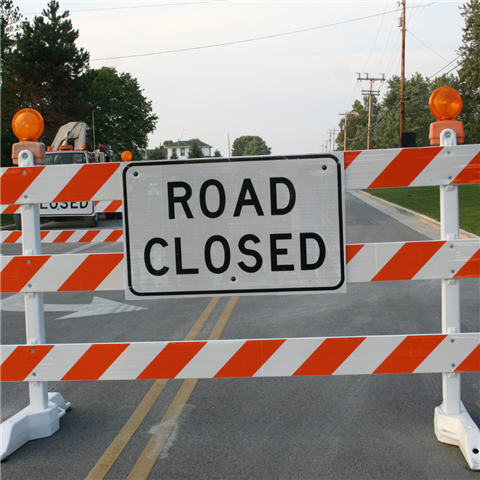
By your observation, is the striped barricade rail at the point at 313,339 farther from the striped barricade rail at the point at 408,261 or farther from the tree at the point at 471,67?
the tree at the point at 471,67

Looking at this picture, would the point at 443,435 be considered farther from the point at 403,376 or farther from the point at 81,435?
the point at 81,435

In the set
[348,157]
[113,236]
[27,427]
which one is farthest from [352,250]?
[113,236]

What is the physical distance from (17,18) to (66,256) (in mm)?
68786

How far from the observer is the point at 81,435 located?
151 inches

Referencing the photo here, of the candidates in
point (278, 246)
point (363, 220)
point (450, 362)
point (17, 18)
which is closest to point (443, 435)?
point (450, 362)

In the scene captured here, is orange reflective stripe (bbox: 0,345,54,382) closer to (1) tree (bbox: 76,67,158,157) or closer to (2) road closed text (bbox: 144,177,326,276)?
(2) road closed text (bbox: 144,177,326,276)

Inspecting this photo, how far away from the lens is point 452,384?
11.5 feet

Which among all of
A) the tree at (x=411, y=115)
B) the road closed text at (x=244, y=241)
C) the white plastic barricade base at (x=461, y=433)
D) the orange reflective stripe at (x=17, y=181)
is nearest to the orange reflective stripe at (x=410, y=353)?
the white plastic barricade base at (x=461, y=433)

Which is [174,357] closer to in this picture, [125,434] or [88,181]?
[125,434]

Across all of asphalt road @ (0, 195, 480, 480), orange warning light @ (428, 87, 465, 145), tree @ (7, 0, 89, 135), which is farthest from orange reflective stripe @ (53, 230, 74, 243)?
tree @ (7, 0, 89, 135)

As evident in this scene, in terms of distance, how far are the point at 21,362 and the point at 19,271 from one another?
58 centimetres

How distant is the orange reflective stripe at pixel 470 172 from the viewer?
3.28 m

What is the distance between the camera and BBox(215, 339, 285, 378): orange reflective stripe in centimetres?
338

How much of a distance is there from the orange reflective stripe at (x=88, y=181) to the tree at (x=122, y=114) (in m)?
53.5
